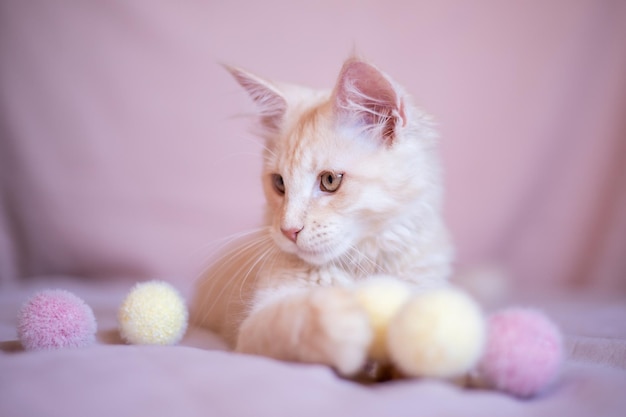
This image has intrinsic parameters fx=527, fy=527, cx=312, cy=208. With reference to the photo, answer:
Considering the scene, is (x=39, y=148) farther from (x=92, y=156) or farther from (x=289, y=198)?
(x=289, y=198)

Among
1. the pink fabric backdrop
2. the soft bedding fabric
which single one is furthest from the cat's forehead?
the pink fabric backdrop

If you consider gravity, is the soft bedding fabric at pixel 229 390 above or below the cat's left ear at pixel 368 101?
below

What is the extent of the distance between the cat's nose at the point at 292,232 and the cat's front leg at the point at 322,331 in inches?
9.9

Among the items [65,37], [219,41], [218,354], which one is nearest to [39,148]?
[65,37]

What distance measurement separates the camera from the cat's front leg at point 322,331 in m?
0.82

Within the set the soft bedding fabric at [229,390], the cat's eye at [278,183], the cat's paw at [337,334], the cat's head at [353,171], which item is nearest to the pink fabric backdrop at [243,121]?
the cat's eye at [278,183]

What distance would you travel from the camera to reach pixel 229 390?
809 millimetres

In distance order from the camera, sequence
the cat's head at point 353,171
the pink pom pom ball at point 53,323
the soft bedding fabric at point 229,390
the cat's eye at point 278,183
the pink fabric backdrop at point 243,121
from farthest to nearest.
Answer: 1. the pink fabric backdrop at point 243,121
2. the cat's eye at point 278,183
3. the cat's head at point 353,171
4. the pink pom pom ball at point 53,323
5. the soft bedding fabric at point 229,390

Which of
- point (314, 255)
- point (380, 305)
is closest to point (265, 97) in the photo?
point (314, 255)

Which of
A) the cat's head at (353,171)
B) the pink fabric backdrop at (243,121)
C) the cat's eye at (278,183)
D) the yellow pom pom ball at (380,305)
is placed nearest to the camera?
the yellow pom pom ball at (380,305)

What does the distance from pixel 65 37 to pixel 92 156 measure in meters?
0.49

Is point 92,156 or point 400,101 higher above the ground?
point 400,101

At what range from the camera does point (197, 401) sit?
2.61 ft

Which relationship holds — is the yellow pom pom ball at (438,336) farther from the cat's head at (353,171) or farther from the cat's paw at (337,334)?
the cat's head at (353,171)
